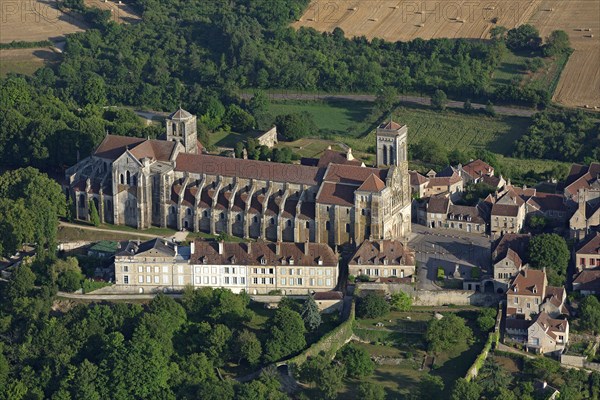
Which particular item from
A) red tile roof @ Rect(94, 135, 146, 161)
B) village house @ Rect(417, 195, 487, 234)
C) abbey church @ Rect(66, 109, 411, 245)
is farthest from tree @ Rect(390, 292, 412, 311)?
red tile roof @ Rect(94, 135, 146, 161)

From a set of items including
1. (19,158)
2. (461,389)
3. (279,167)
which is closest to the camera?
(461,389)

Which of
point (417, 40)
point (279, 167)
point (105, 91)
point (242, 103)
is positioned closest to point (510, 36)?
point (417, 40)

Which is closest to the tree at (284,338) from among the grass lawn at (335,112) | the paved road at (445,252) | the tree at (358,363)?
the tree at (358,363)

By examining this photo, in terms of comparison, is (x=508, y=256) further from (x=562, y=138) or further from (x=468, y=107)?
(x=468, y=107)

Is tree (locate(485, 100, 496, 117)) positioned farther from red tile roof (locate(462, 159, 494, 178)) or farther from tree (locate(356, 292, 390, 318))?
tree (locate(356, 292, 390, 318))

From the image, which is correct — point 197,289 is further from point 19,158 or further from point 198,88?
point 198,88

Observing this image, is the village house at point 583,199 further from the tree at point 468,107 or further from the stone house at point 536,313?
the tree at point 468,107
